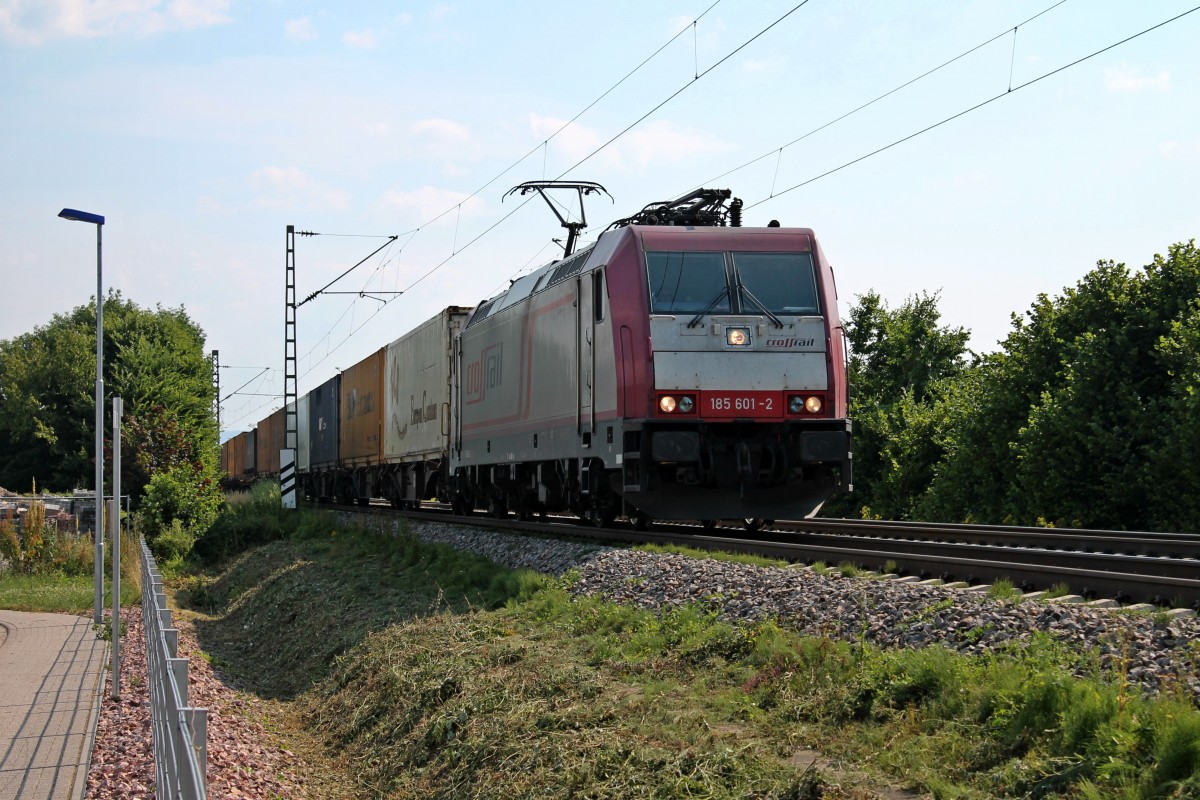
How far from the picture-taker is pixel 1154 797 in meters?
4.56

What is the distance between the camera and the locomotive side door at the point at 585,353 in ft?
47.3

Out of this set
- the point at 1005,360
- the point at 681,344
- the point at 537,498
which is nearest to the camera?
the point at 681,344

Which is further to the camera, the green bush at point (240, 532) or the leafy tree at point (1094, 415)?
the green bush at point (240, 532)

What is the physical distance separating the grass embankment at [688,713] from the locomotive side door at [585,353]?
2428mm

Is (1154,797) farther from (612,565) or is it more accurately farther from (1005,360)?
(1005,360)

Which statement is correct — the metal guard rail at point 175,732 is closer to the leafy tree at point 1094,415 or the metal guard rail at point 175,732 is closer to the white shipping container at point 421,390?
the white shipping container at point 421,390

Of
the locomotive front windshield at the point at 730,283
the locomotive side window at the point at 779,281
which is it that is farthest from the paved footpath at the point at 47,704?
the locomotive side window at the point at 779,281

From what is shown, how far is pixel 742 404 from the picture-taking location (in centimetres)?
1343

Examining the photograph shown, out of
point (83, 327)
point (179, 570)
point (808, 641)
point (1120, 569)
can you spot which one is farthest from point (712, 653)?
point (83, 327)

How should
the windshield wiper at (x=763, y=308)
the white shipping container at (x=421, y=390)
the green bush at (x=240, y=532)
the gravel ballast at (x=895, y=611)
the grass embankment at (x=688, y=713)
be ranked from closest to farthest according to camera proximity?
the grass embankment at (x=688, y=713), the gravel ballast at (x=895, y=611), the windshield wiper at (x=763, y=308), the white shipping container at (x=421, y=390), the green bush at (x=240, y=532)

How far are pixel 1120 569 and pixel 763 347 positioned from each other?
199 inches

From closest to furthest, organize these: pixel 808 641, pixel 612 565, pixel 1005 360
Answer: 1. pixel 808 641
2. pixel 612 565
3. pixel 1005 360

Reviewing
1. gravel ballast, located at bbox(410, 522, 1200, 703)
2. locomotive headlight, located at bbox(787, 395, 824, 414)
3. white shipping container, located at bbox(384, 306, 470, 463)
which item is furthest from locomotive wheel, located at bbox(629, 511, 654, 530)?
white shipping container, located at bbox(384, 306, 470, 463)

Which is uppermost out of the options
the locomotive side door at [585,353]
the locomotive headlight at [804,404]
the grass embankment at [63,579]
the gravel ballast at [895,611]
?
the locomotive side door at [585,353]
